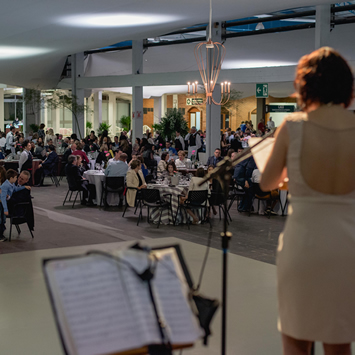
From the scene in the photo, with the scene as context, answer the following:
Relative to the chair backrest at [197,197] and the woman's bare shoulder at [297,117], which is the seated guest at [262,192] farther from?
the woman's bare shoulder at [297,117]

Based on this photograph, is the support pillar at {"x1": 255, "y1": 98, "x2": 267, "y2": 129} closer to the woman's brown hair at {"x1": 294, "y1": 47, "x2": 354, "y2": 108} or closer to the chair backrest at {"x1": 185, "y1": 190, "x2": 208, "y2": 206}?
the chair backrest at {"x1": 185, "y1": 190, "x2": 208, "y2": 206}

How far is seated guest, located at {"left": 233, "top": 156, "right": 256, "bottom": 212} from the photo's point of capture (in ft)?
30.8

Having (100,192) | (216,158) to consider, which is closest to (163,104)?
(216,158)

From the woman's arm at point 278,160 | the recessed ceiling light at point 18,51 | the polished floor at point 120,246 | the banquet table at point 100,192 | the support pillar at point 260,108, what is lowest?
the polished floor at point 120,246

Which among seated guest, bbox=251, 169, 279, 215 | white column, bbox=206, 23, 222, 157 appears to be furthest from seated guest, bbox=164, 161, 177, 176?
white column, bbox=206, 23, 222, 157

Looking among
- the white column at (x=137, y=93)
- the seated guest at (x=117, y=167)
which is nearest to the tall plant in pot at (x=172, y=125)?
the white column at (x=137, y=93)

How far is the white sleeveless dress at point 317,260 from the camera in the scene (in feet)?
5.52

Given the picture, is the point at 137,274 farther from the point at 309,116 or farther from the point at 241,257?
the point at 241,257

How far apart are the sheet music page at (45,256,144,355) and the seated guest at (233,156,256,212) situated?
26.5ft

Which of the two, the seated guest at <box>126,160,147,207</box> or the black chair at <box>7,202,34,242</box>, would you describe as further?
the seated guest at <box>126,160,147,207</box>

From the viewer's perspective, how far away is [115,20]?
457 inches

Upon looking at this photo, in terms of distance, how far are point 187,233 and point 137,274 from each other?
6.34 m

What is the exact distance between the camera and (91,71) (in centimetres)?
1961

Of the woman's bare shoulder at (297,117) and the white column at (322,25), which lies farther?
the white column at (322,25)
